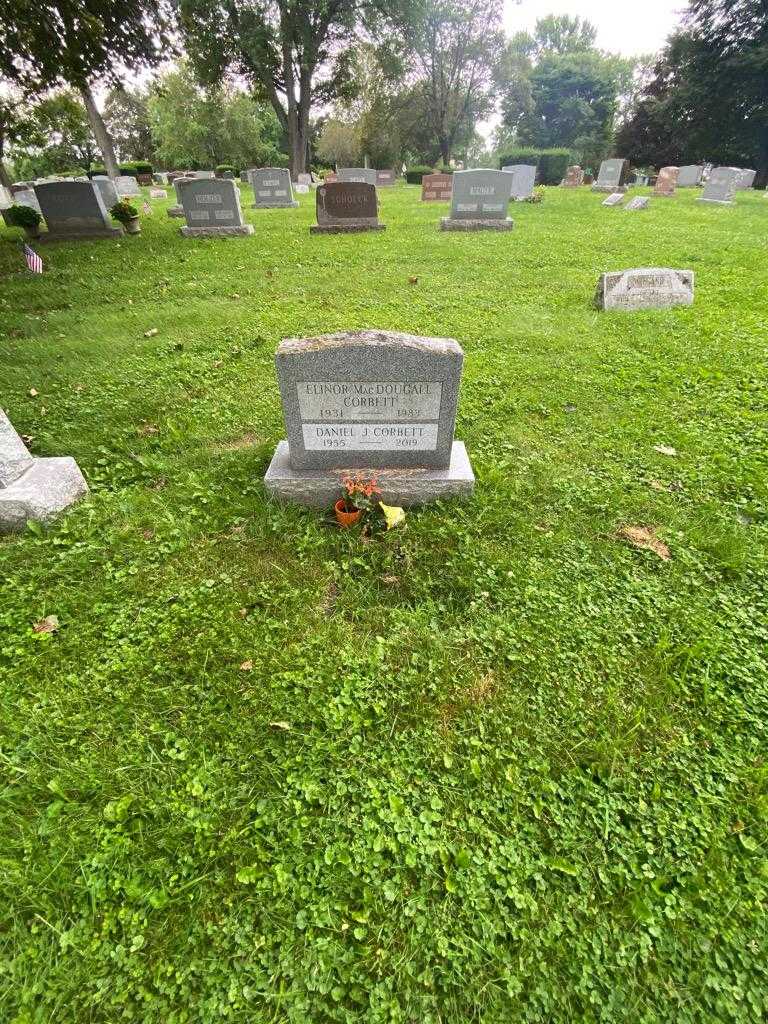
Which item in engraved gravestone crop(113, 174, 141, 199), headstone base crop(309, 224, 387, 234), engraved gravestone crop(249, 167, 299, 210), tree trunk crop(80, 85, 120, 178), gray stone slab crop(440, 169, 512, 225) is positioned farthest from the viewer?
engraved gravestone crop(113, 174, 141, 199)

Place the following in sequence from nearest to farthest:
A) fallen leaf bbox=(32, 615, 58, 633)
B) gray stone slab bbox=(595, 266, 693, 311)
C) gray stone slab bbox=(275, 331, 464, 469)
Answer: fallen leaf bbox=(32, 615, 58, 633)
gray stone slab bbox=(275, 331, 464, 469)
gray stone slab bbox=(595, 266, 693, 311)

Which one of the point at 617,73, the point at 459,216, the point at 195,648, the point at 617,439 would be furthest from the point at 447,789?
the point at 617,73

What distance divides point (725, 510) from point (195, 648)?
3.49 metres

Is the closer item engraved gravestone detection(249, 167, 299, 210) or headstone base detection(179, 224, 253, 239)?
headstone base detection(179, 224, 253, 239)

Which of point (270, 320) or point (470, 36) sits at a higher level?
point (470, 36)

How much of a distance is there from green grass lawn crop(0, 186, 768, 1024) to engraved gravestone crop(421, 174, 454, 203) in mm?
17707

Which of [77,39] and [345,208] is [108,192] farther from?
[345,208]

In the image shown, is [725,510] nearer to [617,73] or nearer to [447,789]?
[447,789]

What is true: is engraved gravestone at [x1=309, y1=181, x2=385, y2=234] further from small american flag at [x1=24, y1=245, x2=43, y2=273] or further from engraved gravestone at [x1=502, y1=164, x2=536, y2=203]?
engraved gravestone at [x1=502, y1=164, x2=536, y2=203]

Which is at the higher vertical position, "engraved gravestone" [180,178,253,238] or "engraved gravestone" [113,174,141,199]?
"engraved gravestone" [180,178,253,238]

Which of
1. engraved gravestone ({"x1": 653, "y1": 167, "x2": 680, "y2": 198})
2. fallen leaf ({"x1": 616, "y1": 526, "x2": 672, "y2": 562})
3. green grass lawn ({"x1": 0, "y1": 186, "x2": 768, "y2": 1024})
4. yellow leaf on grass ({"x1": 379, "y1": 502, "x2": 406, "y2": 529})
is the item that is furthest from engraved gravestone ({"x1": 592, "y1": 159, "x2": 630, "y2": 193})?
yellow leaf on grass ({"x1": 379, "y1": 502, "x2": 406, "y2": 529})

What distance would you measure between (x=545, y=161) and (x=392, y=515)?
38.1 meters

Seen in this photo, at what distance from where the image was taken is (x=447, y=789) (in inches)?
79.2

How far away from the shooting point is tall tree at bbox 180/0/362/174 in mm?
20156
